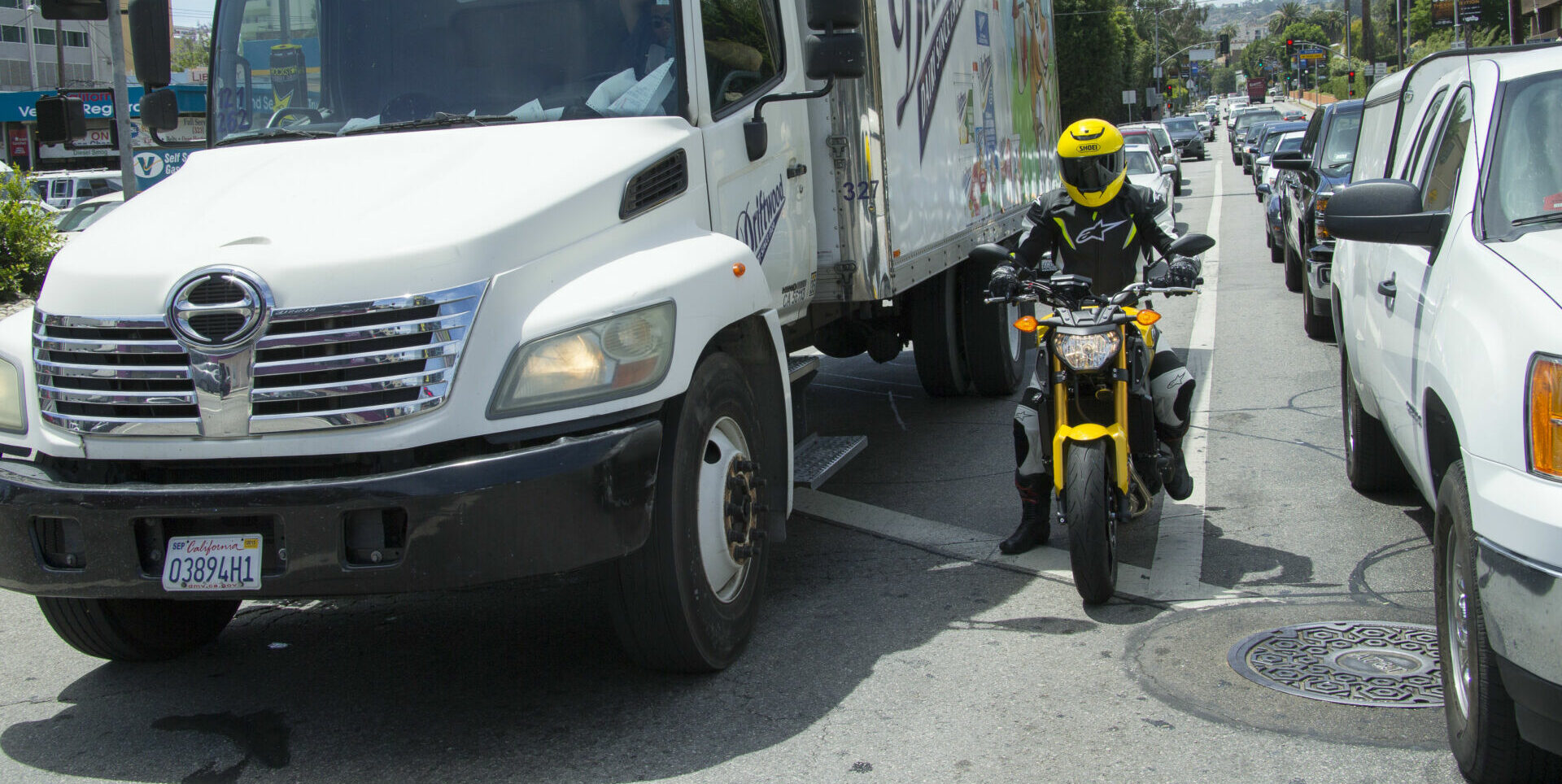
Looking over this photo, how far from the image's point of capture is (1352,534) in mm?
6328

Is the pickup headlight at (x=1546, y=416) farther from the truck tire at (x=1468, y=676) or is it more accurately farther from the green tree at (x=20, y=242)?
the green tree at (x=20, y=242)

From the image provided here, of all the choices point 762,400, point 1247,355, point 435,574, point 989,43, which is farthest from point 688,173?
point 1247,355

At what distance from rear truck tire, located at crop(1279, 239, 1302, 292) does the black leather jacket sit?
8.88 meters

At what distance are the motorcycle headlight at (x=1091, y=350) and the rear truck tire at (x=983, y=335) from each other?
13.0 feet

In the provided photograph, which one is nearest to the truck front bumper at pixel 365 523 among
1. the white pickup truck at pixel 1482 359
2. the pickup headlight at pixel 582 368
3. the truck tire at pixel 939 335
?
the pickup headlight at pixel 582 368

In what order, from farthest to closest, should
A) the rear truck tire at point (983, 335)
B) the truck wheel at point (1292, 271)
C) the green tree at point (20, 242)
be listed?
the green tree at point (20, 242) → the truck wheel at point (1292, 271) → the rear truck tire at point (983, 335)

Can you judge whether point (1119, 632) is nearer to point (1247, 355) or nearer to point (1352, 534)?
point (1352, 534)

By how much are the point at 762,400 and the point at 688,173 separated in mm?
880

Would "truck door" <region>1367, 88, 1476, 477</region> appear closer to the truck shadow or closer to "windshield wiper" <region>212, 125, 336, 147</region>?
the truck shadow

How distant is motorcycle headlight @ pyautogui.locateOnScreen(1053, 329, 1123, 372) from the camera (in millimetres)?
5492

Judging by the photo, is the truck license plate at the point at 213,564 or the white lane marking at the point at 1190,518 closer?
the truck license plate at the point at 213,564

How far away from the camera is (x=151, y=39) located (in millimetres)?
5945

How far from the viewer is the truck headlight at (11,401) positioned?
4406 mm

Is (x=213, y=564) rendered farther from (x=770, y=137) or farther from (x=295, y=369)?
(x=770, y=137)
